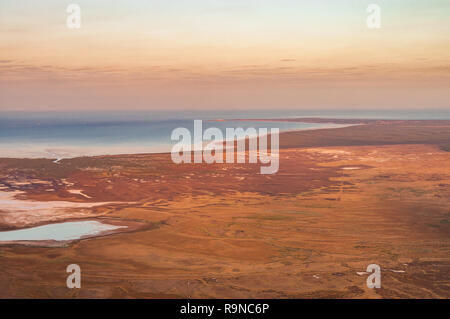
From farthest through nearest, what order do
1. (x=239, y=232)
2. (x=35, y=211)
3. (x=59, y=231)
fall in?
(x=35, y=211)
(x=59, y=231)
(x=239, y=232)

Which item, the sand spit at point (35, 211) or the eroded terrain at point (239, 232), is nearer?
the eroded terrain at point (239, 232)

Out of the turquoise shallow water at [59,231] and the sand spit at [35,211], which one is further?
the sand spit at [35,211]

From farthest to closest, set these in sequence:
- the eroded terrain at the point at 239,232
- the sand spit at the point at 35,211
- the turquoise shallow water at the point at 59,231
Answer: the sand spit at the point at 35,211 < the turquoise shallow water at the point at 59,231 < the eroded terrain at the point at 239,232

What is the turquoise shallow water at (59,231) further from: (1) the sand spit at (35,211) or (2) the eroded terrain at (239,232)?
(1) the sand spit at (35,211)

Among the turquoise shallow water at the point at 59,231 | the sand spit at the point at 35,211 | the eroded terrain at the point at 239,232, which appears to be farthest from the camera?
the sand spit at the point at 35,211

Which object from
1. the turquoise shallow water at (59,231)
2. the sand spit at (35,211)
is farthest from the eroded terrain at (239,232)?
the turquoise shallow water at (59,231)

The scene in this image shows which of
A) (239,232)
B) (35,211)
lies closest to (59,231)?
(35,211)

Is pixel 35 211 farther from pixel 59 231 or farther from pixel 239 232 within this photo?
pixel 239 232

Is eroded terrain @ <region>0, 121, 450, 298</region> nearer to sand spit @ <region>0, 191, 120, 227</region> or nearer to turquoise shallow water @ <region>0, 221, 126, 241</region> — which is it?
sand spit @ <region>0, 191, 120, 227</region>

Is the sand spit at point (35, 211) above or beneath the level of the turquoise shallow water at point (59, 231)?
above
